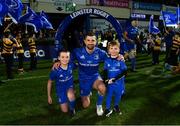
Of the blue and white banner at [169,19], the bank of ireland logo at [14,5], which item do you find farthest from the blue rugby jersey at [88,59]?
the blue and white banner at [169,19]

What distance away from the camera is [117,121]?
9.28m

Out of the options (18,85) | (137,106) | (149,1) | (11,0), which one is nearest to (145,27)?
(149,1)

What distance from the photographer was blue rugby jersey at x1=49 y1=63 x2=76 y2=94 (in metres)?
9.51

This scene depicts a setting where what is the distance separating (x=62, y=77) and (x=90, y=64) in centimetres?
83

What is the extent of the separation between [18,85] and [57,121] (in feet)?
18.8

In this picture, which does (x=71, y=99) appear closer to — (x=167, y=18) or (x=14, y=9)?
(x=14, y=9)

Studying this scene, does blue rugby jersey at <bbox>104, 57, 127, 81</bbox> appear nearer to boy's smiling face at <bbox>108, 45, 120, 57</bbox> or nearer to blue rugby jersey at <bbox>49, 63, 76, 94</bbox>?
boy's smiling face at <bbox>108, 45, 120, 57</bbox>

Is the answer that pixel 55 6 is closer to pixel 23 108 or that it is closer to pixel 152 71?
Result: pixel 152 71

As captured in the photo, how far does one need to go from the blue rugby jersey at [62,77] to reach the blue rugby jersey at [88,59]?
0.35 meters

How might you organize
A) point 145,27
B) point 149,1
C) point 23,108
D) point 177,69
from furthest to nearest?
point 149,1
point 145,27
point 177,69
point 23,108

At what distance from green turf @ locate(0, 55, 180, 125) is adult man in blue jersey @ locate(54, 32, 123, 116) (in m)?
0.58

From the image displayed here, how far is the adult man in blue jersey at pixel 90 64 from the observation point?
32.1 feet

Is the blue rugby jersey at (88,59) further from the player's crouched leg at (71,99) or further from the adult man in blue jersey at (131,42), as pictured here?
the adult man in blue jersey at (131,42)

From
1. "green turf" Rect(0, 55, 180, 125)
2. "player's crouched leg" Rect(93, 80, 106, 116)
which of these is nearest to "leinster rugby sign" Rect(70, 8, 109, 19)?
"green turf" Rect(0, 55, 180, 125)
